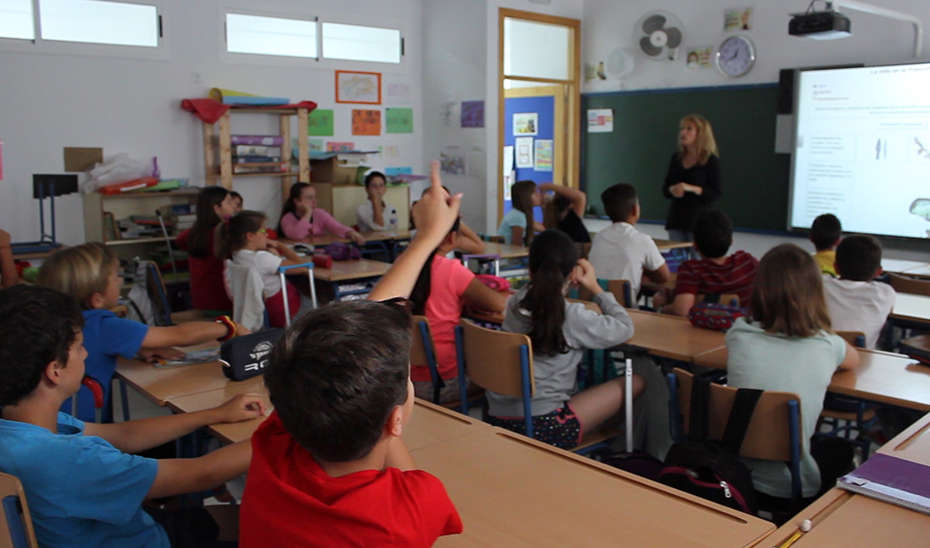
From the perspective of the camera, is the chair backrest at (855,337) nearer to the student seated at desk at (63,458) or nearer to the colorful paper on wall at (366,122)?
the student seated at desk at (63,458)

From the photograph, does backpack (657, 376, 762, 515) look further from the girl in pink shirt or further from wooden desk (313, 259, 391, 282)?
the girl in pink shirt

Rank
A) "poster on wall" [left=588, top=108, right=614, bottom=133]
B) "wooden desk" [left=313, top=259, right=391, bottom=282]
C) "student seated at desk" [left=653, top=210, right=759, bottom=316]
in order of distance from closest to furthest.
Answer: "student seated at desk" [left=653, top=210, right=759, bottom=316] → "wooden desk" [left=313, top=259, right=391, bottom=282] → "poster on wall" [left=588, top=108, right=614, bottom=133]

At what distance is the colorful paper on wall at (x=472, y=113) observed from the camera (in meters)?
7.63

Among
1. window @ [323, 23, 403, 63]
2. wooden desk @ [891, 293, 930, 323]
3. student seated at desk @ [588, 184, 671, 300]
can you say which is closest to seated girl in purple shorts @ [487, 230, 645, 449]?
wooden desk @ [891, 293, 930, 323]

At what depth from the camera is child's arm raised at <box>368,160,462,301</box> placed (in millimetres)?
1611

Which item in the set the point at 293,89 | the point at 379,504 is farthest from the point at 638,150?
the point at 379,504

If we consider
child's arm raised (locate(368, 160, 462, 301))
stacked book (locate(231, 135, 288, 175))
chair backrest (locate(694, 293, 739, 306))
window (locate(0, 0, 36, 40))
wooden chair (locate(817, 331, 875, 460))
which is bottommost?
wooden chair (locate(817, 331, 875, 460))

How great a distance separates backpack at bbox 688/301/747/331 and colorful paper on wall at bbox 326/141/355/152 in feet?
16.4

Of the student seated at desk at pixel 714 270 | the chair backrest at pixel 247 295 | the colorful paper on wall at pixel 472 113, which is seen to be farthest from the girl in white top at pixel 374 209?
the student seated at desk at pixel 714 270

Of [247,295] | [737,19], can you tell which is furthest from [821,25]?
[247,295]

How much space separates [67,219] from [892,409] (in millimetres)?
5781

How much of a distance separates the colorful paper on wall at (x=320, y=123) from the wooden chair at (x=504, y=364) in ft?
16.3

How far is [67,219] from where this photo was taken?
19.7 ft

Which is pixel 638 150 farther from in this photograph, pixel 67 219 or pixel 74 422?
pixel 74 422
